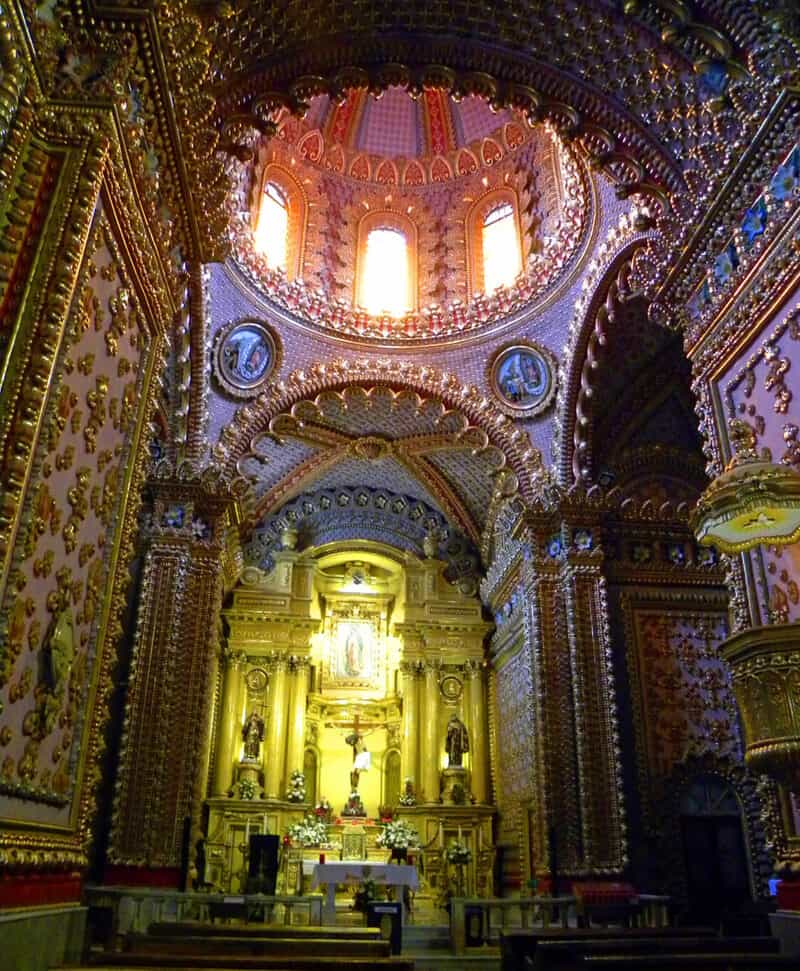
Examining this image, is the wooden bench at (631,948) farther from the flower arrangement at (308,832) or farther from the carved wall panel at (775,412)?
the flower arrangement at (308,832)

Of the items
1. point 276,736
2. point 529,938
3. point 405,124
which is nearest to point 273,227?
point 405,124

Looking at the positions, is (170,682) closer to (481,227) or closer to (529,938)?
(529,938)

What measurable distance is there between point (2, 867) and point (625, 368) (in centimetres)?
1311

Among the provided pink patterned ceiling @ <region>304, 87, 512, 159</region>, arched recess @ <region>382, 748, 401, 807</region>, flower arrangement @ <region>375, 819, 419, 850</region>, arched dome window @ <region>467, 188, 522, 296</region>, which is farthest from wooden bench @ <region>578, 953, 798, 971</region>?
pink patterned ceiling @ <region>304, 87, 512, 159</region>

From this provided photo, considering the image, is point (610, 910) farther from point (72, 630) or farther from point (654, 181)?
point (654, 181)

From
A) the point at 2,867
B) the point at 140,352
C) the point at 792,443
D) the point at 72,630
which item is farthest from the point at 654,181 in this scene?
the point at 2,867

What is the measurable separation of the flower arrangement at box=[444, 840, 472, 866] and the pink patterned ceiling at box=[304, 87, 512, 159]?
591 inches

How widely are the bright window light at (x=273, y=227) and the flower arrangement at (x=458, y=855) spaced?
12324 millimetres

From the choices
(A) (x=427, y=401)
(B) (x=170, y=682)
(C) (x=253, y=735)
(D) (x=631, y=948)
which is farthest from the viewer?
(C) (x=253, y=735)

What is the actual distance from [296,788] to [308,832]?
4.69 ft

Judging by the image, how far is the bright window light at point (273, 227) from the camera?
54.6 ft

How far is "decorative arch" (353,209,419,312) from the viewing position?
17.9 metres

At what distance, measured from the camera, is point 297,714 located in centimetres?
1953

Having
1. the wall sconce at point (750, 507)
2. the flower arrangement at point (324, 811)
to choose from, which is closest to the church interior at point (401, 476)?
the wall sconce at point (750, 507)
